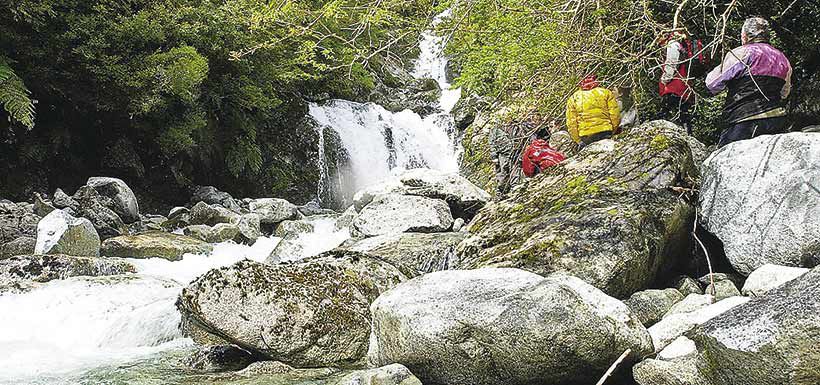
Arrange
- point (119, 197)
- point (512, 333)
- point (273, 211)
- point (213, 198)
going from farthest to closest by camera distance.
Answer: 1. point (213, 198)
2. point (273, 211)
3. point (119, 197)
4. point (512, 333)

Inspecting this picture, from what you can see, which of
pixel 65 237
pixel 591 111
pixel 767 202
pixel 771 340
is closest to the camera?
pixel 771 340

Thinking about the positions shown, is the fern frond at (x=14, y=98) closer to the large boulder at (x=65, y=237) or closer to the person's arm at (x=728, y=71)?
the large boulder at (x=65, y=237)

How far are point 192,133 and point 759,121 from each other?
13.6m

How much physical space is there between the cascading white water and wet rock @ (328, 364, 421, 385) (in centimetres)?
1404

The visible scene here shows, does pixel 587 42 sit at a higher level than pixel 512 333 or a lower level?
higher

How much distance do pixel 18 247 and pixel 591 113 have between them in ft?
28.4

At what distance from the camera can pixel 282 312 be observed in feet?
13.9

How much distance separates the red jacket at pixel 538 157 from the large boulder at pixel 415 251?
1441 millimetres

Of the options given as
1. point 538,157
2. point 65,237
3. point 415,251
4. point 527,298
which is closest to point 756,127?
point 538,157

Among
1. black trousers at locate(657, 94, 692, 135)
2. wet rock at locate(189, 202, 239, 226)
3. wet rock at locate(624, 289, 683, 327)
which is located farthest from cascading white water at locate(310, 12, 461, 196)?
wet rock at locate(624, 289, 683, 327)

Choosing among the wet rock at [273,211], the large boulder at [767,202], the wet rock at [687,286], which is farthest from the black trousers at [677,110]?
the wet rock at [273,211]

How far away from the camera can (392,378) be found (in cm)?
309

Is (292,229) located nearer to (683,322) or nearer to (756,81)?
(756,81)

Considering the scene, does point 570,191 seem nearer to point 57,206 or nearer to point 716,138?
point 716,138
